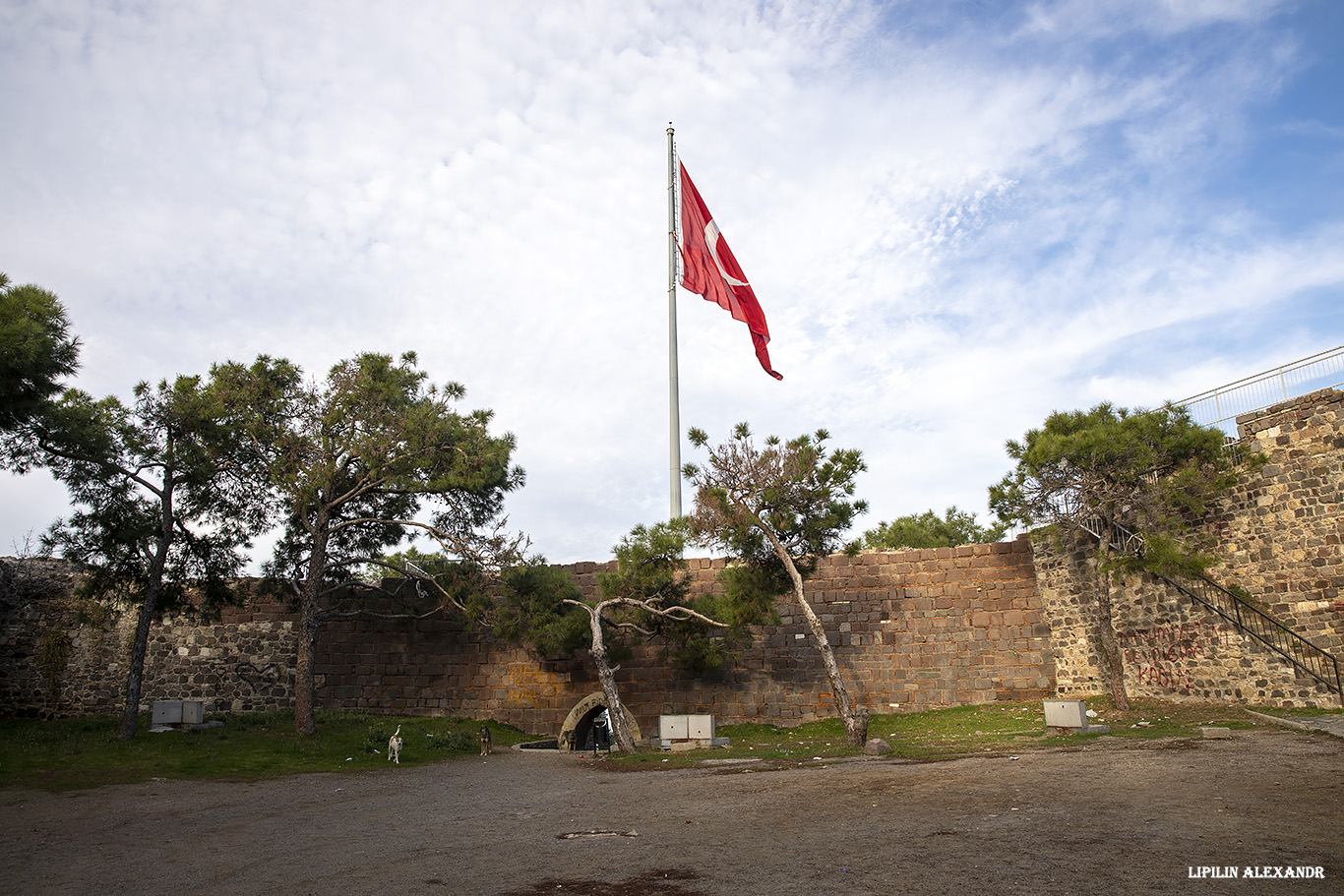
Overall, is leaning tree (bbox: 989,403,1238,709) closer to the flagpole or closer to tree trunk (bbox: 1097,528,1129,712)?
tree trunk (bbox: 1097,528,1129,712)

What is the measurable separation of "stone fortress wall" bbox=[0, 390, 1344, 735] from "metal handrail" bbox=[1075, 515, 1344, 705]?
21 cm

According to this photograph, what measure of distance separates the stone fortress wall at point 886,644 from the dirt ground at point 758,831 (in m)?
4.63

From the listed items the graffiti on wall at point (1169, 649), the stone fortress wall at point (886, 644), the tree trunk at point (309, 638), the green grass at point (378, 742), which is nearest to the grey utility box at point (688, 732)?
the green grass at point (378, 742)

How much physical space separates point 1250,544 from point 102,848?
18.5 meters

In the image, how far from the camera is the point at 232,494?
18.3m

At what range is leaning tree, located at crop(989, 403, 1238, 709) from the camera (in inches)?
604

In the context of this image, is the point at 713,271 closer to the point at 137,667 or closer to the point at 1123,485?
the point at 1123,485

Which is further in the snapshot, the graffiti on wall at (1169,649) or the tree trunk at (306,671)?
the tree trunk at (306,671)

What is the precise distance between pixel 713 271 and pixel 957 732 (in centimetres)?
1287

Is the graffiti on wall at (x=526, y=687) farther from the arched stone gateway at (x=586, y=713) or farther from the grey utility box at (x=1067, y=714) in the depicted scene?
the grey utility box at (x=1067, y=714)

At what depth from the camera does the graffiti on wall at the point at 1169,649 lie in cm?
1602

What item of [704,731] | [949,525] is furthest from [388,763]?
[949,525]

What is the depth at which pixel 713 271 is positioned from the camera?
21.4 metres

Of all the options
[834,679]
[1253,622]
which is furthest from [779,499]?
[1253,622]
